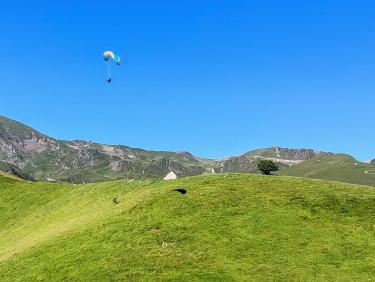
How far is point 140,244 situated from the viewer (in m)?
39.5

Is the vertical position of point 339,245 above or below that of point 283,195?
below

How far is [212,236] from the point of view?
40.8 m

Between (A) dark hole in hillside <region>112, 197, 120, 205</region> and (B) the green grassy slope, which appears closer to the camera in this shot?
(B) the green grassy slope

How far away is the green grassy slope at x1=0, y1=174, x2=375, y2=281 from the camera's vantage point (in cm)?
3616

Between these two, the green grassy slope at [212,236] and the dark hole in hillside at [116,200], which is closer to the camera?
the green grassy slope at [212,236]

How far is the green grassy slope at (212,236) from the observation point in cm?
3616

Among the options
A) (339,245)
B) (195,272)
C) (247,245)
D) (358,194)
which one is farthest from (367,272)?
(358,194)

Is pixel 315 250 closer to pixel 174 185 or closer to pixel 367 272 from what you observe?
pixel 367 272

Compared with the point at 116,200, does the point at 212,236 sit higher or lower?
lower

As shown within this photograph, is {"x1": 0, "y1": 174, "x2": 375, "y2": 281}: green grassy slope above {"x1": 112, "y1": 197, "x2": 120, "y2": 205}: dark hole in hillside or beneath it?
beneath

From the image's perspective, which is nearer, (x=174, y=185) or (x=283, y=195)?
(x=283, y=195)

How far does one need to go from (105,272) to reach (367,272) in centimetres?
1798

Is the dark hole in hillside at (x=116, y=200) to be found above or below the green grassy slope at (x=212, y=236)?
above

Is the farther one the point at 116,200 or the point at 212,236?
the point at 116,200
